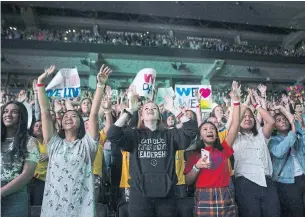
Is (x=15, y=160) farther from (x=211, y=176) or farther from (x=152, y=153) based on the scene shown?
(x=211, y=176)

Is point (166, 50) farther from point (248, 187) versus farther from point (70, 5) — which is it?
point (248, 187)

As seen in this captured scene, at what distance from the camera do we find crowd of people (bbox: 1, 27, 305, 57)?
39.6 feet

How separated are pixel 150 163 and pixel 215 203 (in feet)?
1.92

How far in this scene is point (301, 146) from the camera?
116 inches

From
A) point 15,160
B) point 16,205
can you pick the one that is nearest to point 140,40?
point 15,160

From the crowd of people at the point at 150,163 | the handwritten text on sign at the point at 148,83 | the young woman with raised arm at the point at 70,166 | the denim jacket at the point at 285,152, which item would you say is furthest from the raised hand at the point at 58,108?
the denim jacket at the point at 285,152

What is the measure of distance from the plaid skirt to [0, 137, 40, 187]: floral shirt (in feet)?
4.12

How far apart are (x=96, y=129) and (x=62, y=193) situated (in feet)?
1.60

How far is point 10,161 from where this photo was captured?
1.99 m

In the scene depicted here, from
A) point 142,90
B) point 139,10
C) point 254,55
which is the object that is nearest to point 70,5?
point 139,10

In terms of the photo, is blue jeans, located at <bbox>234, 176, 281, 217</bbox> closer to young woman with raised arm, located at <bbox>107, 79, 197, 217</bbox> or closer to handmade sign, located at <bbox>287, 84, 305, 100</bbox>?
young woman with raised arm, located at <bbox>107, 79, 197, 217</bbox>

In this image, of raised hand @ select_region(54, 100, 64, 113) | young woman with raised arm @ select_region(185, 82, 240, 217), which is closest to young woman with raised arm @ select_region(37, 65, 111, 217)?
young woman with raised arm @ select_region(185, 82, 240, 217)

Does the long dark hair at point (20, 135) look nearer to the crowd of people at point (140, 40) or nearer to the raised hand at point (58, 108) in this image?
the raised hand at point (58, 108)

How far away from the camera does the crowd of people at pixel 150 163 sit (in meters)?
2.06
